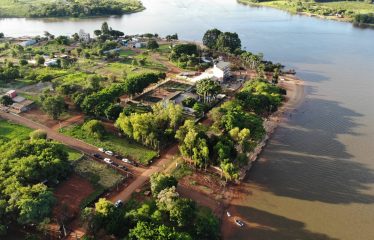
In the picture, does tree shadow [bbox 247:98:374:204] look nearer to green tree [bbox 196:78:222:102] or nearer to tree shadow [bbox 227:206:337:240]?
tree shadow [bbox 227:206:337:240]

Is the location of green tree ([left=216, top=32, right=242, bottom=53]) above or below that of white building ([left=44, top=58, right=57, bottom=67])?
above

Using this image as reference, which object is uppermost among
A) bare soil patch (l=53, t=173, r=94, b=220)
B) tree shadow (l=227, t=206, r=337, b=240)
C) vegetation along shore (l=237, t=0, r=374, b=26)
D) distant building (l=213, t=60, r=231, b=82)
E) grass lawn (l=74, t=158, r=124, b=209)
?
vegetation along shore (l=237, t=0, r=374, b=26)

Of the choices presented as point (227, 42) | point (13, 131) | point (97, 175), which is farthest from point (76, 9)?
point (97, 175)

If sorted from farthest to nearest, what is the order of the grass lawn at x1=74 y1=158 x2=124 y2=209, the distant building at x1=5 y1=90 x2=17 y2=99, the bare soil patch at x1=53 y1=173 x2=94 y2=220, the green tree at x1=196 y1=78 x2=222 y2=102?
the distant building at x1=5 y1=90 x2=17 y2=99
the green tree at x1=196 y1=78 x2=222 y2=102
the grass lawn at x1=74 y1=158 x2=124 y2=209
the bare soil patch at x1=53 y1=173 x2=94 y2=220

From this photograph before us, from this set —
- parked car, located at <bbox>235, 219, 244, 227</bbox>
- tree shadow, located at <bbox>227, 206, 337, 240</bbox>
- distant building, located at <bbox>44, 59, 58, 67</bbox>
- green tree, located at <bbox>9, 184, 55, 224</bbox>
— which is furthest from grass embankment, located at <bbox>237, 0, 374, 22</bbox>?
green tree, located at <bbox>9, 184, 55, 224</bbox>

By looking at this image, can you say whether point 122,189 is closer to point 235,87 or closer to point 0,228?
point 0,228

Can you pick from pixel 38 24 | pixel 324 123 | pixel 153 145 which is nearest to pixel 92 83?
pixel 153 145

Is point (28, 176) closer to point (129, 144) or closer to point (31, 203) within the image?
point (31, 203)
